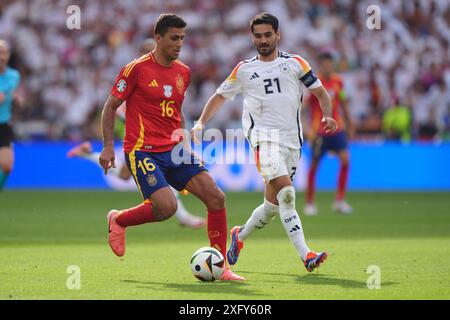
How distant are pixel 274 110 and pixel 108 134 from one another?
161 centimetres

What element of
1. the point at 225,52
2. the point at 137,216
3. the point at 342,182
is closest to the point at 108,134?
the point at 137,216

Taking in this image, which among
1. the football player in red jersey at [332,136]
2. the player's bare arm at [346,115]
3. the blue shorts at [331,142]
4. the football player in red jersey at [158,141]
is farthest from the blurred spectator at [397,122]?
the football player in red jersey at [158,141]

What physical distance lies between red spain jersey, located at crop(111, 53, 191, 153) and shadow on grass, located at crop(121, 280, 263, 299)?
55.6 inches

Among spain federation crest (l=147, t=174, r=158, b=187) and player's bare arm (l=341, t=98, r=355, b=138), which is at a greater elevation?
player's bare arm (l=341, t=98, r=355, b=138)

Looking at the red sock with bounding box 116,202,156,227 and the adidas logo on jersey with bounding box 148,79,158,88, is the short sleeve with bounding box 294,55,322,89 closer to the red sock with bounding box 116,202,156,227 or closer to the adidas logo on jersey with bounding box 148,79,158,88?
the adidas logo on jersey with bounding box 148,79,158,88

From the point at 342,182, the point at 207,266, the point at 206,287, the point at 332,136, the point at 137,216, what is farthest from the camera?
the point at 342,182

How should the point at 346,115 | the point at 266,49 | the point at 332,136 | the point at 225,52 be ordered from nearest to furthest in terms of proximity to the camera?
1. the point at 266,49
2. the point at 346,115
3. the point at 332,136
4. the point at 225,52

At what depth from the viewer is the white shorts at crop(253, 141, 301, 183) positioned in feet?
27.6

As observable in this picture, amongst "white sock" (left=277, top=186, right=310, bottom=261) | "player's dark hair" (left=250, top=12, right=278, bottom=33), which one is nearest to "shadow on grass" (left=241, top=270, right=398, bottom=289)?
"white sock" (left=277, top=186, right=310, bottom=261)

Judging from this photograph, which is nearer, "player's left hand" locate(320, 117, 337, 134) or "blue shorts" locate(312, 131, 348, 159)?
"player's left hand" locate(320, 117, 337, 134)

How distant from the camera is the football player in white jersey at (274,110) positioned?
8.41 meters

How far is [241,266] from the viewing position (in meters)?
8.84

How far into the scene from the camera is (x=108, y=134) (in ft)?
26.8

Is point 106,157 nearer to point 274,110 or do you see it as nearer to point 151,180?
point 151,180
